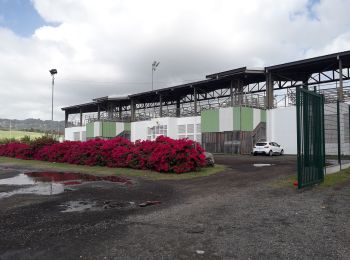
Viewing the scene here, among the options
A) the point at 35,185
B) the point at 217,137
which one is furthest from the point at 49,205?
the point at 217,137

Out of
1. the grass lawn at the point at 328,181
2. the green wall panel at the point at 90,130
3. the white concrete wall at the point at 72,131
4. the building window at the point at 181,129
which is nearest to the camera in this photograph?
the grass lawn at the point at 328,181

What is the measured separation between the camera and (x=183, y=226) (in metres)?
5.83

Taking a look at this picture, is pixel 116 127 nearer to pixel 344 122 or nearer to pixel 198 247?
pixel 344 122

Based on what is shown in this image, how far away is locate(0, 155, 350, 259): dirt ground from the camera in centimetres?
455

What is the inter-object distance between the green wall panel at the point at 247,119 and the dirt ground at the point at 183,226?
23.7 m

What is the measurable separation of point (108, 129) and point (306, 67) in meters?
28.9

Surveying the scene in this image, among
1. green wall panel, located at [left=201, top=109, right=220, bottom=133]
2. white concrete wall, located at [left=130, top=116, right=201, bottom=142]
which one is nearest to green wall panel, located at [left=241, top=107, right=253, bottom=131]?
green wall panel, located at [left=201, top=109, right=220, bottom=133]

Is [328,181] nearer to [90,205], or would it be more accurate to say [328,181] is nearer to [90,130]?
[90,205]

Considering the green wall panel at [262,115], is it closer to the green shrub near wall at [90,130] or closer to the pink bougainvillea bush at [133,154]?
the pink bougainvillea bush at [133,154]

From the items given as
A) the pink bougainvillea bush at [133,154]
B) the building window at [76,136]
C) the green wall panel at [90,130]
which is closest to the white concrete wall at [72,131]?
the building window at [76,136]

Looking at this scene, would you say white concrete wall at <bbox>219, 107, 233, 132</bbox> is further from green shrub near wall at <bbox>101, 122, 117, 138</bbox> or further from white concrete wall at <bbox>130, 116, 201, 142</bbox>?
green shrub near wall at <bbox>101, 122, 117, 138</bbox>

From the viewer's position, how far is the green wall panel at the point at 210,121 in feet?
116

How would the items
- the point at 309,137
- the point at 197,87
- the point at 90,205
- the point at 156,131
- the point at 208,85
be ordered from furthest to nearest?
the point at 156,131
the point at 197,87
the point at 208,85
the point at 309,137
the point at 90,205

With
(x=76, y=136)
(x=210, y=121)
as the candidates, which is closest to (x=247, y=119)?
(x=210, y=121)
